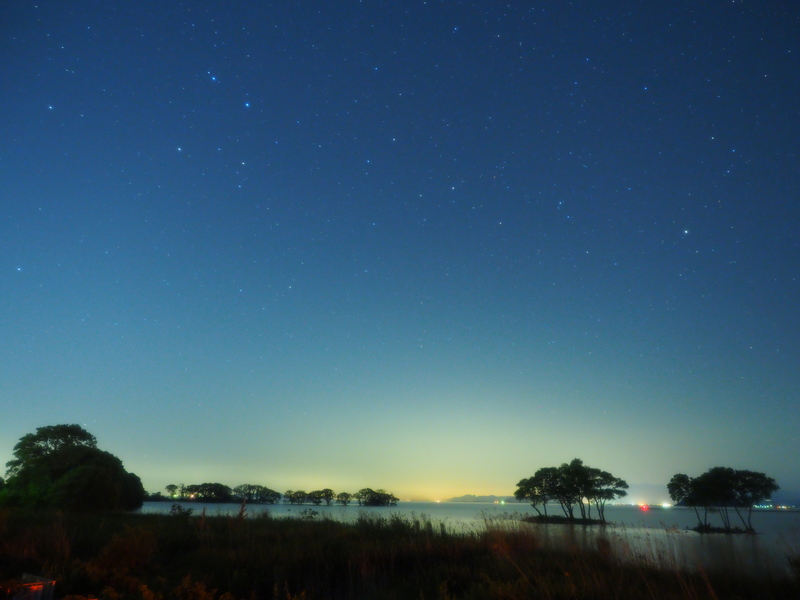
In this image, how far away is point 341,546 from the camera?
44.7 ft

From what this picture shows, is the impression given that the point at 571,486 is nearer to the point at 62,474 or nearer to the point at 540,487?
the point at 540,487

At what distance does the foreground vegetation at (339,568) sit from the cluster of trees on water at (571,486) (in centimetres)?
4747

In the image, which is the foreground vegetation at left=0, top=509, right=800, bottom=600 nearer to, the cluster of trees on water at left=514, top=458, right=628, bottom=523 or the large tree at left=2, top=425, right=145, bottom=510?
the large tree at left=2, top=425, right=145, bottom=510

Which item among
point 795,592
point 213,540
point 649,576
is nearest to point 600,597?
point 649,576

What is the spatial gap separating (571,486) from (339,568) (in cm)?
5354

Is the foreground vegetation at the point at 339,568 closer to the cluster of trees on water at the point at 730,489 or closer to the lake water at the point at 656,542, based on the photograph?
the lake water at the point at 656,542

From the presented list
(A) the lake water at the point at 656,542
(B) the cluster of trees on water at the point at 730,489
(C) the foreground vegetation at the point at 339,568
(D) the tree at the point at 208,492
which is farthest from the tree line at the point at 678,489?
(D) the tree at the point at 208,492

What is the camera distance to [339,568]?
12180 mm

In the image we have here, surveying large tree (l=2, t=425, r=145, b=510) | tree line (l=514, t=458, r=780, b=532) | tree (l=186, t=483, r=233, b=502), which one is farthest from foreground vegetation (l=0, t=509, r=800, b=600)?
tree (l=186, t=483, r=233, b=502)

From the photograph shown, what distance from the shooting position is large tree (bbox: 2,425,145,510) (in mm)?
27703

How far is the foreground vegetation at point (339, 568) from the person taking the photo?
8344 millimetres

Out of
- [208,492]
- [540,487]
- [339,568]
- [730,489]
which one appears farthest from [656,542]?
[208,492]

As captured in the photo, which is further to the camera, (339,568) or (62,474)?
(62,474)

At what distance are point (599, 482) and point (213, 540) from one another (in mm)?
56992
